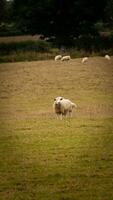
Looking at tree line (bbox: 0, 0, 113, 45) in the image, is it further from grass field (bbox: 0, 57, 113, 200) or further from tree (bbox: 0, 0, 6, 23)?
grass field (bbox: 0, 57, 113, 200)

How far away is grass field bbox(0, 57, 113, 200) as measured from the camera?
8.27 metres

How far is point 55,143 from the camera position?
37.1ft

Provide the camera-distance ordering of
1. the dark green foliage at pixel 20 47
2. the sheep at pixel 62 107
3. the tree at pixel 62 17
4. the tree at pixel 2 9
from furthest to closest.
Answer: the tree at pixel 2 9, the tree at pixel 62 17, the dark green foliage at pixel 20 47, the sheep at pixel 62 107

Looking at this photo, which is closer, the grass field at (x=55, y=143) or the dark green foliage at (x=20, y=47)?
the grass field at (x=55, y=143)

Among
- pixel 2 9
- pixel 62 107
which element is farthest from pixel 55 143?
pixel 2 9

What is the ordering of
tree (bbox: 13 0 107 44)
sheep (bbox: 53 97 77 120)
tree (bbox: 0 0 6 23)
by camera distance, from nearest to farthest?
1. sheep (bbox: 53 97 77 120)
2. tree (bbox: 13 0 107 44)
3. tree (bbox: 0 0 6 23)

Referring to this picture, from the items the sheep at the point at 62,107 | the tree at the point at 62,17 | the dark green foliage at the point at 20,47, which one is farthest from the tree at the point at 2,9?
the sheep at the point at 62,107

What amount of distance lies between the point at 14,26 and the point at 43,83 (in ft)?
81.1

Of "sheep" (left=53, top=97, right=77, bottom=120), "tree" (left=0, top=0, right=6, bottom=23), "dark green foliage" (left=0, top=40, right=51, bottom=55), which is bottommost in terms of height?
"dark green foliage" (left=0, top=40, right=51, bottom=55)

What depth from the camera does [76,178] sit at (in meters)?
8.71

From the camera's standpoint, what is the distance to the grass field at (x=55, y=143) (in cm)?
827

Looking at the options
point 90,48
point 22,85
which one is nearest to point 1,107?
point 22,85

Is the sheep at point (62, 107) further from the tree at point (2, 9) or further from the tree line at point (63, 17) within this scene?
the tree at point (2, 9)

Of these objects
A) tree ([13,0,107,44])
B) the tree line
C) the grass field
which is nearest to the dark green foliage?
the tree line
